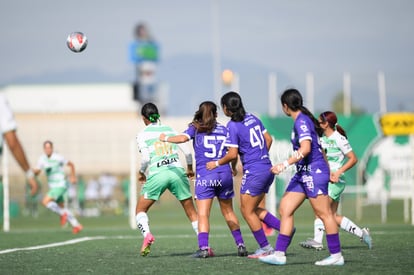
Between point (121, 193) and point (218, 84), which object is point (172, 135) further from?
point (218, 84)

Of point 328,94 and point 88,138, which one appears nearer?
point 328,94

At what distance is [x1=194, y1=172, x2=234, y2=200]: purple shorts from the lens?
13.3 metres

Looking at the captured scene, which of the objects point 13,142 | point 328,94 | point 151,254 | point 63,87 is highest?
point 63,87

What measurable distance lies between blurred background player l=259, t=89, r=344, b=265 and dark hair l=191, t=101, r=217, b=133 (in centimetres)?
167

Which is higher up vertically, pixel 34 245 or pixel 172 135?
pixel 172 135

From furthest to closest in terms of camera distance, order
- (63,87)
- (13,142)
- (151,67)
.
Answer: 1. (63,87)
2. (151,67)
3. (13,142)

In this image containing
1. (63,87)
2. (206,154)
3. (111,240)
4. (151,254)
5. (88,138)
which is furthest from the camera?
(63,87)

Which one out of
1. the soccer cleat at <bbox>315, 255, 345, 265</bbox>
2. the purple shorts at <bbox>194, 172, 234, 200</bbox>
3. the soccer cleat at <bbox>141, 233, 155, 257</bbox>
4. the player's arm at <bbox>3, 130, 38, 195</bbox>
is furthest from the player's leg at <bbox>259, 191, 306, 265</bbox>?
the player's arm at <bbox>3, 130, 38, 195</bbox>

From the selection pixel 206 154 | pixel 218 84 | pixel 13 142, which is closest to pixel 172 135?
pixel 206 154

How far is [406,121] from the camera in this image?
3133cm

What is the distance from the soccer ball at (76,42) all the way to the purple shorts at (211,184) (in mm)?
4534

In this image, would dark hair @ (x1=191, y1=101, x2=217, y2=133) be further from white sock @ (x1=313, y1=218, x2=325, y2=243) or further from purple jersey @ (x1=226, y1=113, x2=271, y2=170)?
white sock @ (x1=313, y1=218, x2=325, y2=243)

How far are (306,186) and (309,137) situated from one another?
2.19 feet

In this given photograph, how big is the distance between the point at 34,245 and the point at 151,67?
86.7 meters
